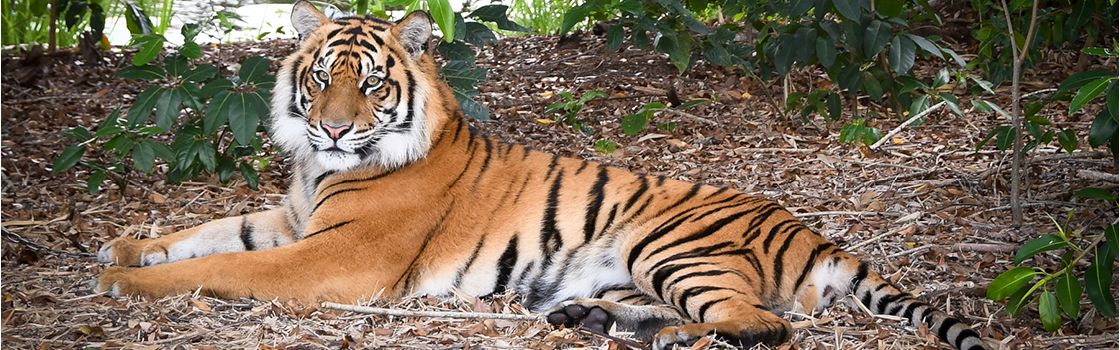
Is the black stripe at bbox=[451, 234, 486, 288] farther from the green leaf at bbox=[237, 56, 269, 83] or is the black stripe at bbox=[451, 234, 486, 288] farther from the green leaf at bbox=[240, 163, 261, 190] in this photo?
the green leaf at bbox=[240, 163, 261, 190]

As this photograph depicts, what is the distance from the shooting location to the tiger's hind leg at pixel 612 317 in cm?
282

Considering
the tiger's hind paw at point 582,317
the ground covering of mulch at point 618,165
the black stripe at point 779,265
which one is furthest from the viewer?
the black stripe at point 779,265

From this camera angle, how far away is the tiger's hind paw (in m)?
2.82

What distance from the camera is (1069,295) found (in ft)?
8.46

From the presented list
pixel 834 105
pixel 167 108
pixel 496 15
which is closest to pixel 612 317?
pixel 496 15

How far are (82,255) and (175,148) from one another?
97 cm

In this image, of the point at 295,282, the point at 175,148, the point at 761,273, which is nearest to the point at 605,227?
the point at 761,273

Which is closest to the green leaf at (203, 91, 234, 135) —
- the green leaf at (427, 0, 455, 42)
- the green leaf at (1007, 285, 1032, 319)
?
the green leaf at (427, 0, 455, 42)

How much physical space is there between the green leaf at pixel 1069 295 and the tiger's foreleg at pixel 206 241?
2.68 meters

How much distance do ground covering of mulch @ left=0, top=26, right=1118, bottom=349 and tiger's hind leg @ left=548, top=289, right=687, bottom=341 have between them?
7 centimetres

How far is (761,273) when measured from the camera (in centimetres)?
296

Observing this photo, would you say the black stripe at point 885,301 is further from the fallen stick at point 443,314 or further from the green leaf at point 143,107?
the green leaf at point 143,107

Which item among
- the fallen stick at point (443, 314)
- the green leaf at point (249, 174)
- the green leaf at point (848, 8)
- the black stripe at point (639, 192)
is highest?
the green leaf at point (848, 8)

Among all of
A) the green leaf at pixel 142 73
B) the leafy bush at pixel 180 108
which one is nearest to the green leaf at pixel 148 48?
the leafy bush at pixel 180 108
